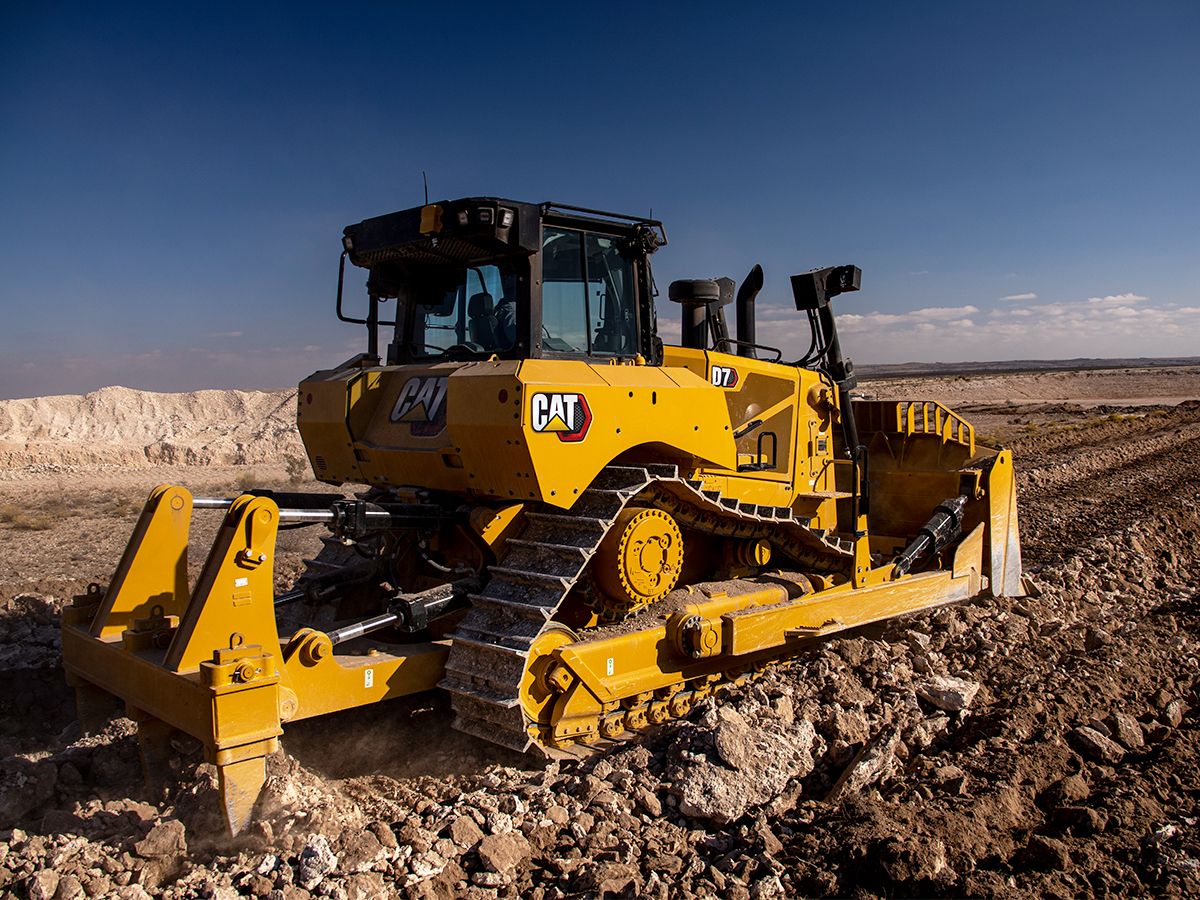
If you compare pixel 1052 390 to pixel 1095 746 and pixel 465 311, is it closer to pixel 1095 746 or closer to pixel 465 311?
pixel 1095 746

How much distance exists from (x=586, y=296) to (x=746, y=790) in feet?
10.1

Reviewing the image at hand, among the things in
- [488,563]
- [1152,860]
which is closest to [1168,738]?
[1152,860]

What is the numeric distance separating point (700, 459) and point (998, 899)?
125 inches

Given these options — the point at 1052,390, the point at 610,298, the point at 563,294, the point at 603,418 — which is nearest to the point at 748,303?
the point at 610,298

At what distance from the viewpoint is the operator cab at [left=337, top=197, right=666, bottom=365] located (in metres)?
5.85

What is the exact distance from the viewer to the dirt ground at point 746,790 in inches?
167

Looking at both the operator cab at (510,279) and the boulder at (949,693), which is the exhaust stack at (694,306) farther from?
the boulder at (949,693)

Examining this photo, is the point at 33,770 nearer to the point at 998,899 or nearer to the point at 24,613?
the point at 24,613

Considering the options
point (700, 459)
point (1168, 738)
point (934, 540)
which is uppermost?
point (700, 459)

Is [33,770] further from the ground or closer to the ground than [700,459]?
closer to the ground

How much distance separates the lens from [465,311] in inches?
256

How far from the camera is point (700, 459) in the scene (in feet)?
21.1

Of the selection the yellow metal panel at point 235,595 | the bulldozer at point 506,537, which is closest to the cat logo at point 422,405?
the bulldozer at point 506,537

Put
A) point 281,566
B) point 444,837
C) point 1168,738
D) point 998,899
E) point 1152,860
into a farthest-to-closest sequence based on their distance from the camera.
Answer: point 281,566
point 1168,738
point 444,837
point 1152,860
point 998,899
